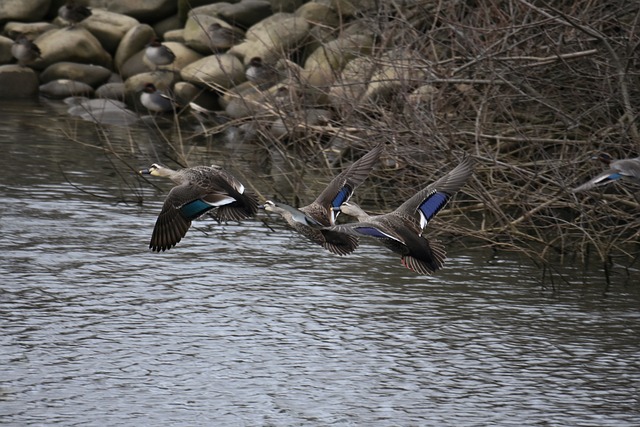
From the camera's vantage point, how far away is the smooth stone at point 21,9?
87.8ft

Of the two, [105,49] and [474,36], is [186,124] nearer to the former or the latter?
[105,49]

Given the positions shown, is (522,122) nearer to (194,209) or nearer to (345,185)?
(345,185)

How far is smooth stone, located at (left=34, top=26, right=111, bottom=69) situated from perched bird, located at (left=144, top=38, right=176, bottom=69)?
2276 millimetres

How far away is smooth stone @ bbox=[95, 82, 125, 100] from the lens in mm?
23016

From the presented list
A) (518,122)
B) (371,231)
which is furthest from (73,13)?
(371,231)

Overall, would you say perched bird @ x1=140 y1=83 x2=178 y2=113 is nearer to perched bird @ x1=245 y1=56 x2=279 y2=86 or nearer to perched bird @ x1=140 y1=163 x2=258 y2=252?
perched bird @ x1=245 y1=56 x2=279 y2=86

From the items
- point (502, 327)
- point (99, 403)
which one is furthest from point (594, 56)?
point (99, 403)

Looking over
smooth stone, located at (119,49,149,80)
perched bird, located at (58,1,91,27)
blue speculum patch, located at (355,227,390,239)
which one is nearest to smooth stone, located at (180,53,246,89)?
smooth stone, located at (119,49,149,80)

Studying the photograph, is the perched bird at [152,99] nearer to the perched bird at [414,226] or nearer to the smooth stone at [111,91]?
the smooth stone at [111,91]

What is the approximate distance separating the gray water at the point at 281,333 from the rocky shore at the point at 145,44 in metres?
8.13

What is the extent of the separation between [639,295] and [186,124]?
12.0 meters

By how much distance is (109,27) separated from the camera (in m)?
25.3

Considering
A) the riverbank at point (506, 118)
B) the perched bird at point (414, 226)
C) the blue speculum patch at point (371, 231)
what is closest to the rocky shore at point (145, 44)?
the riverbank at point (506, 118)

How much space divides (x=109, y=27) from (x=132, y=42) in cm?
89
